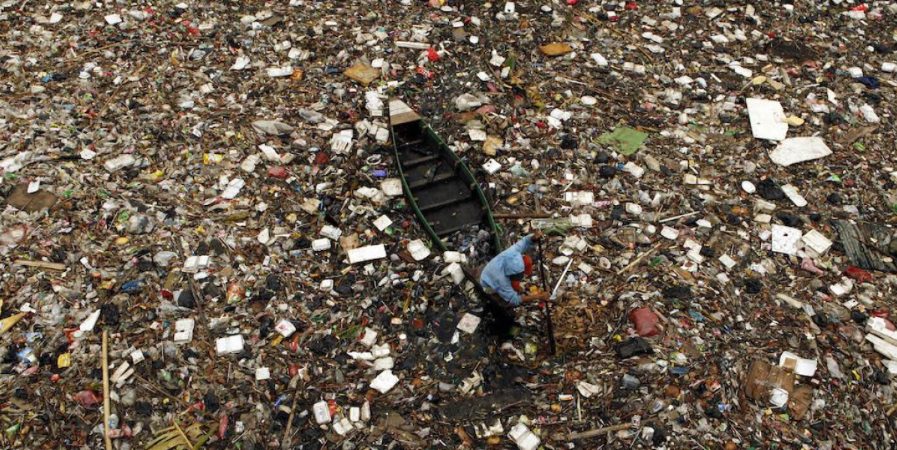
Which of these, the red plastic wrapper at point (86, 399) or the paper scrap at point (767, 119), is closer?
the red plastic wrapper at point (86, 399)

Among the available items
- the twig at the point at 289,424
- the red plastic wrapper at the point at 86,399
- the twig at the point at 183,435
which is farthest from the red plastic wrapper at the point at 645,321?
the red plastic wrapper at the point at 86,399

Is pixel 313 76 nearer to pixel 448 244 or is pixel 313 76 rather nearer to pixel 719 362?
pixel 448 244

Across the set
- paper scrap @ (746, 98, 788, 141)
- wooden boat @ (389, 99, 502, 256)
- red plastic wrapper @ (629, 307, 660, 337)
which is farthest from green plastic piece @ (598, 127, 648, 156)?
red plastic wrapper @ (629, 307, 660, 337)

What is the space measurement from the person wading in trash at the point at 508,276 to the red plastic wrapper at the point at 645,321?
3.49 feet

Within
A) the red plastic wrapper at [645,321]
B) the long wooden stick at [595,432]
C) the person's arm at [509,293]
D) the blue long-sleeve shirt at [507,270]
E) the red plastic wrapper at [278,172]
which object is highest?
the blue long-sleeve shirt at [507,270]

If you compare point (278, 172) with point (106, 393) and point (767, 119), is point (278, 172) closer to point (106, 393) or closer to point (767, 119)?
point (106, 393)

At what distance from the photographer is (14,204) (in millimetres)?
5941

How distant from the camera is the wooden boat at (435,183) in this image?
19.3 feet

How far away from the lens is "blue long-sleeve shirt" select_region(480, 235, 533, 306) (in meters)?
4.56

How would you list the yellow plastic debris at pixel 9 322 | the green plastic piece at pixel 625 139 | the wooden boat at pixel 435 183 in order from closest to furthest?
the yellow plastic debris at pixel 9 322
the wooden boat at pixel 435 183
the green plastic piece at pixel 625 139

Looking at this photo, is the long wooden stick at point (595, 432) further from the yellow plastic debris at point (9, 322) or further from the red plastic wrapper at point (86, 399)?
the yellow plastic debris at point (9, 322)

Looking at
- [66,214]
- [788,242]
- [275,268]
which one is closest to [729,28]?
[788,242]

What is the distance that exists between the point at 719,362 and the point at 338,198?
165 inches

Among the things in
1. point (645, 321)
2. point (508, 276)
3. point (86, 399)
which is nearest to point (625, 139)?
point (645, 321)
